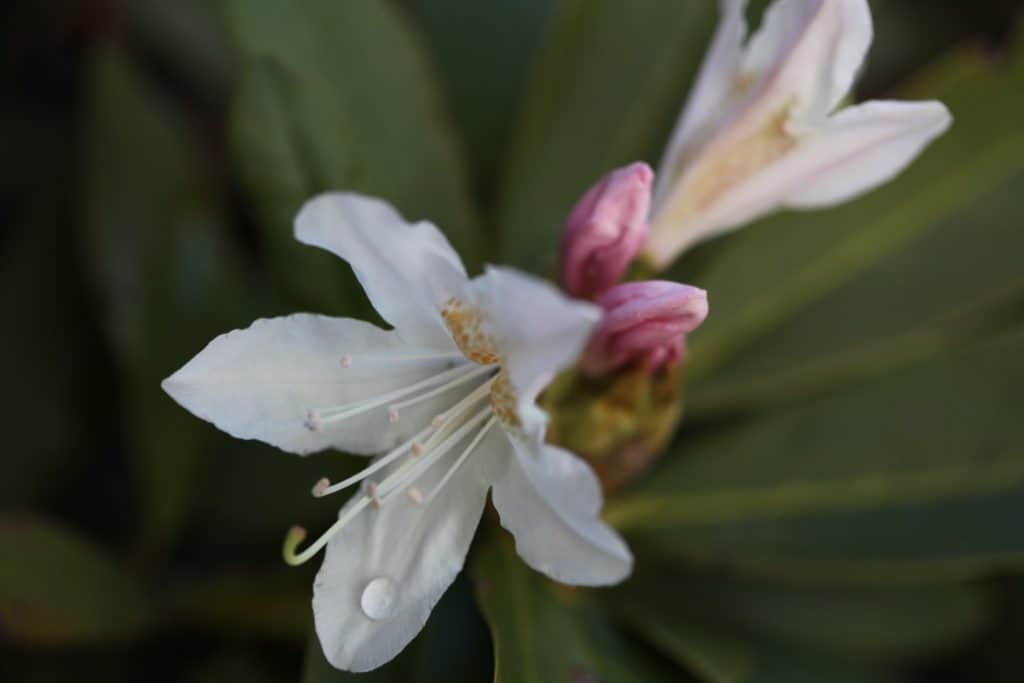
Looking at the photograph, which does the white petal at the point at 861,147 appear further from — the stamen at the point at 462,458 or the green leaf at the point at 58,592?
the green leaf at the point at 58,592

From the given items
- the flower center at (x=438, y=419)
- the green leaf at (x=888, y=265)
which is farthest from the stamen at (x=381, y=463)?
the green leaf at (x=888, y=265)

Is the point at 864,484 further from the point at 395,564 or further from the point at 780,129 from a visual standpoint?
the point at 395,564

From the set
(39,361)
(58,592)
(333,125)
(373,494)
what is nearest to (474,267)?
(333,125)

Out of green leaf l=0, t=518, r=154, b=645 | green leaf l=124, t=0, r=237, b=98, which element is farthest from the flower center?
green leaf l=124, t=0, r=237, b=98

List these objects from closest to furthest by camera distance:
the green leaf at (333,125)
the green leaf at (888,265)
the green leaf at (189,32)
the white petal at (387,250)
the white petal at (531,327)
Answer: the white petal at (531,327)
the white petal at (387,250)
the green leaf at (333,125)
the green leaf at (888,265)
the green leaf at (189,32)

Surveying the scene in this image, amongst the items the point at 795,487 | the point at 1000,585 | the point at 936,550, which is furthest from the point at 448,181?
the point at 1000,585

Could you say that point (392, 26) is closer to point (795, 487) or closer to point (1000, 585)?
point (795, 487)

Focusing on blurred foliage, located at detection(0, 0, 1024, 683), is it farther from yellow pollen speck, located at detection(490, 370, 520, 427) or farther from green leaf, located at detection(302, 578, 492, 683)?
yellow pollen speck, located at detection(490, 370, 520, 427)
